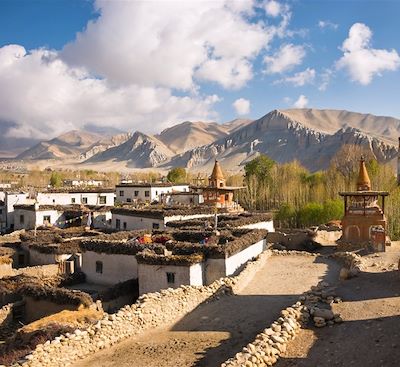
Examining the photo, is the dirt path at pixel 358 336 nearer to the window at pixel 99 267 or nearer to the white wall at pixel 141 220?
the window at pixel 99 267

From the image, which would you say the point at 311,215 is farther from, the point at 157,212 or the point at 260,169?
the point at 260,169

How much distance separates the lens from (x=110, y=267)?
928 inches

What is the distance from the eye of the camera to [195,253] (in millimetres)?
21609

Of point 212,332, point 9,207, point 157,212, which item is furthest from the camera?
point 9,207

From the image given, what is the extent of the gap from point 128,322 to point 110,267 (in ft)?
26.9

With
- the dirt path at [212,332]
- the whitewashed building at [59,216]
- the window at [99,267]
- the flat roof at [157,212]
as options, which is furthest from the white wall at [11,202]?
the dirt path at [212,332]

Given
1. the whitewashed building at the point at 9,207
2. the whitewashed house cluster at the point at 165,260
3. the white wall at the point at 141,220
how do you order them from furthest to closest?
the whitewashed building at the point at 9,207 < the white wall at the point at 141,220 < the whitewashed house cluster at the point at 165,260

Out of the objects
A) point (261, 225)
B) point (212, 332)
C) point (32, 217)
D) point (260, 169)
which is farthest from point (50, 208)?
point (260, 169)

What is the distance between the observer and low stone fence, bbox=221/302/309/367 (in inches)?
480

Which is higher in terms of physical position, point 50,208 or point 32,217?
point 50,208

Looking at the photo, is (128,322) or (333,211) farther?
(333,211)

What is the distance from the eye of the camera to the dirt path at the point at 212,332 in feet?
45.3

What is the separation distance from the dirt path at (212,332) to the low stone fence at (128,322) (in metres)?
0.29

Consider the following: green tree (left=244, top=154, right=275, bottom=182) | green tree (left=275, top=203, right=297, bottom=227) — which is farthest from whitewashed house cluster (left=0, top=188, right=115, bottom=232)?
green tree (left=244, top=154, right=275, bottom=182)
